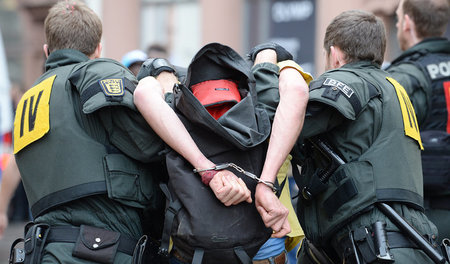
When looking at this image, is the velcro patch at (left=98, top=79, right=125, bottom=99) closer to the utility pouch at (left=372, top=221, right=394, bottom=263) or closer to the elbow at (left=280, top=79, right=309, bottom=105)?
the elbow at (left=280, top=79, right=309, bottom=105)

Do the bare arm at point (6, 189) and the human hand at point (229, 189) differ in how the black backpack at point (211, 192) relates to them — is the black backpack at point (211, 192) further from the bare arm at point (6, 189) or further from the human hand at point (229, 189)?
the bare arm at point (6, 189)

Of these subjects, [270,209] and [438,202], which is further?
[438,202]

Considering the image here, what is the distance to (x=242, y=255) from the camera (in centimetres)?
296

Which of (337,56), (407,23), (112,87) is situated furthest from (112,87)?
(407,23)

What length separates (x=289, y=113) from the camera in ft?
10.3

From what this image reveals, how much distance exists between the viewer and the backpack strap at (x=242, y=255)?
2949 millimetres

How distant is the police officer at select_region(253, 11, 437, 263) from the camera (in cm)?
317

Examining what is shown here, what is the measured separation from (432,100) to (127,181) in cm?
207

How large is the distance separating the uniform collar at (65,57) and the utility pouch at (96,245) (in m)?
0.84

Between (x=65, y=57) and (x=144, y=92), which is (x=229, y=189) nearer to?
(x=144, y=92)

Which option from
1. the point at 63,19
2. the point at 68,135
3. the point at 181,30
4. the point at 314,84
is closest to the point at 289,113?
the point at 314,84

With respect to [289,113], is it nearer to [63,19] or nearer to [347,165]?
[347,165]

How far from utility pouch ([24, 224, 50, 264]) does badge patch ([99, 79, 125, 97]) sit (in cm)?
69

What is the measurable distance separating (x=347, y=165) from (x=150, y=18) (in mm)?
9709
